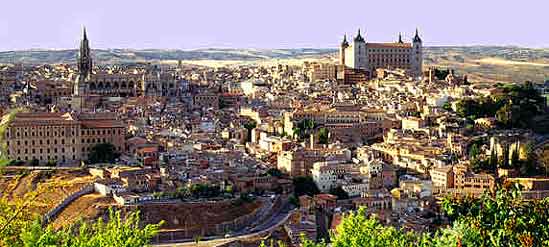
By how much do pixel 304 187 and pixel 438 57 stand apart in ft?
271

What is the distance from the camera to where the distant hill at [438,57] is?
83688mm

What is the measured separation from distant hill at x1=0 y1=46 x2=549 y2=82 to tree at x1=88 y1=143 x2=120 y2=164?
46.0 meters

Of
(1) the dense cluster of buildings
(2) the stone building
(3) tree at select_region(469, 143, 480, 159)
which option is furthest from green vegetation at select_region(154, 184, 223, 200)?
(3) tree at select_region(469, 143, 480, 159)

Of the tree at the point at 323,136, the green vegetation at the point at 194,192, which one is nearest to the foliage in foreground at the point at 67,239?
the green vegetation at the point at 194,192

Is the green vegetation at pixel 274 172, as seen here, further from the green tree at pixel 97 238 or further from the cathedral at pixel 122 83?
the green tree at pixel 97 238

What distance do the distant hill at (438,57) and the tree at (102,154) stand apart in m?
46.0

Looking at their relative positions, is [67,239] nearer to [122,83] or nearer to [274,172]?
[274,172]

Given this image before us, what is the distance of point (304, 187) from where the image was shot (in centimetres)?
2633

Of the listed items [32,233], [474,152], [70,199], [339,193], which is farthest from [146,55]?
[32,233]

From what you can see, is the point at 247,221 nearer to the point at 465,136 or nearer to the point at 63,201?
the point at 63,201

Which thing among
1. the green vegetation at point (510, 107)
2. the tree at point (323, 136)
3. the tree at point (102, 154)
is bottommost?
the tree at point (102, 154)

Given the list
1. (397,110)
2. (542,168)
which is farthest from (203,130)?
(542,168)

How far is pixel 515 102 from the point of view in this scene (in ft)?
111

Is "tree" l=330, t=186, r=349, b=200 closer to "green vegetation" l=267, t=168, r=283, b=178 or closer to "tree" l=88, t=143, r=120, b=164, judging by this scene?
"green vegetation" l=267, t=168, r=283, b=178
